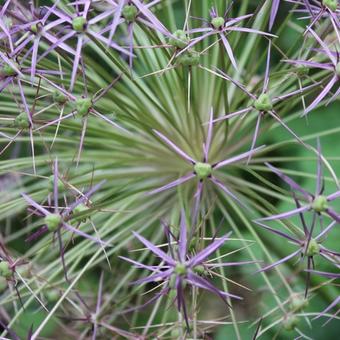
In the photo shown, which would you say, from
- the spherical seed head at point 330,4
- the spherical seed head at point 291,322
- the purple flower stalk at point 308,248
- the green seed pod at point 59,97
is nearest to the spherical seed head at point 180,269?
the purple flower stalk at point 308,248

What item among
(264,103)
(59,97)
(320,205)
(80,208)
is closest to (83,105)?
(59,97)

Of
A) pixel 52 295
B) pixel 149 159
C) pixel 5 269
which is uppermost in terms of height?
pixel 149 159

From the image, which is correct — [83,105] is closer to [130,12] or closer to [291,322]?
[130,12]

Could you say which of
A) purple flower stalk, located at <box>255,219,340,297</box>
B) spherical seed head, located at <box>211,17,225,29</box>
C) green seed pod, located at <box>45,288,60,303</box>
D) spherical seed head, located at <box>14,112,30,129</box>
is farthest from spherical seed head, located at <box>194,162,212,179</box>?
green seed pod, located at <box>45,288,60,303</box>

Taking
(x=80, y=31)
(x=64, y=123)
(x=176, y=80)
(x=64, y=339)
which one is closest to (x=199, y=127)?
(x=176, y=80)

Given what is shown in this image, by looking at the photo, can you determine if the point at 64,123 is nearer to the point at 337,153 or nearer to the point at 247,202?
the point at 247,202

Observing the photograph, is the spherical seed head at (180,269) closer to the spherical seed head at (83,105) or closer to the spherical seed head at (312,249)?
the spherical seed head at (312,249)

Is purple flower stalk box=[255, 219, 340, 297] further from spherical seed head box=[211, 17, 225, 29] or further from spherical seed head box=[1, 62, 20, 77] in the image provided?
spherical seed head box=[1, 62, 20, 77]
